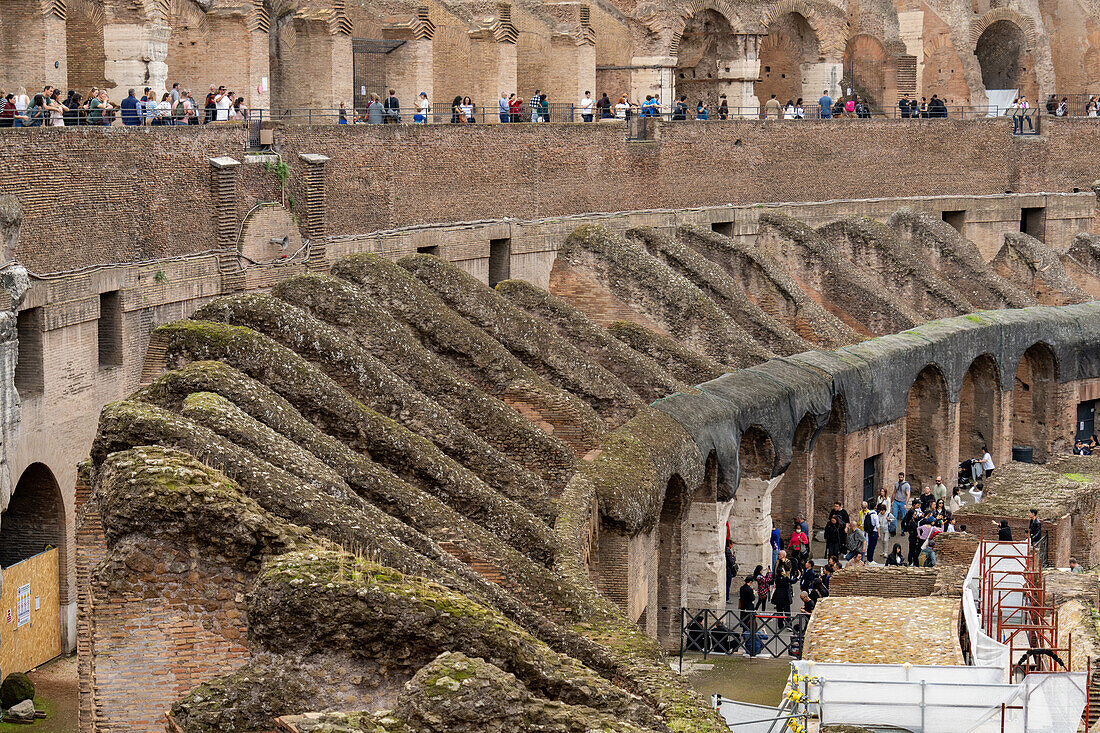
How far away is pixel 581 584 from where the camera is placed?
12672 mm

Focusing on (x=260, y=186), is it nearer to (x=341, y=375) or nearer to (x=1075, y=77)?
(x=341, y=375)

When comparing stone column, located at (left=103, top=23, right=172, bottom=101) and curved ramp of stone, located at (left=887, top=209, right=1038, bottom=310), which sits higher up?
stone column, located at (left=103, top=23, right=172, bottom=101)

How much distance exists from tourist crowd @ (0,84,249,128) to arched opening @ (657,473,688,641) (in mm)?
7409

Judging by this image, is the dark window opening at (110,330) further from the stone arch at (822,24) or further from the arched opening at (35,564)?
the stone arch at (822,24)

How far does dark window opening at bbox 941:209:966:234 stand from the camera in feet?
112

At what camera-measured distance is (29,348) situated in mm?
15398

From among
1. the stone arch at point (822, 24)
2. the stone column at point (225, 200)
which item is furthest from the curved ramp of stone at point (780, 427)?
the stone arch at point (822, 24)

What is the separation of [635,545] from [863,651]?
2.37 meters

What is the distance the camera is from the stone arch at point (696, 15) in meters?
32.4

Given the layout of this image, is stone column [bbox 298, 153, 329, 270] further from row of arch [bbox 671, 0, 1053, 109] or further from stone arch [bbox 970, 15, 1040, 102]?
stone arch [bbox 970, 15, 1040, 102]

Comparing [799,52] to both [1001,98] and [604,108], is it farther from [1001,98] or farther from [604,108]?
[604,108]

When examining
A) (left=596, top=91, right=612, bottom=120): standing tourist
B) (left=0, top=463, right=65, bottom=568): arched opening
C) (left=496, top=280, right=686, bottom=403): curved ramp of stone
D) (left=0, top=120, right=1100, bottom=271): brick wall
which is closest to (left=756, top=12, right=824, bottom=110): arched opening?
(left=0, top=120, right=1100, bottom=271): brick wall

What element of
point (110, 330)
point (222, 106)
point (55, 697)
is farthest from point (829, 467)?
point (55, 697)

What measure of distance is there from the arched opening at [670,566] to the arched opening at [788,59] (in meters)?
19.4
